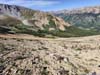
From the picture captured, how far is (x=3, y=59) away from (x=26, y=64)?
38.9 feet

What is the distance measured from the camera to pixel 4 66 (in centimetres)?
9331

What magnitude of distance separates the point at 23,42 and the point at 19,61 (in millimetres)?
32282

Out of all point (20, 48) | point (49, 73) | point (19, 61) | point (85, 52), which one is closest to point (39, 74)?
point (49, 73)

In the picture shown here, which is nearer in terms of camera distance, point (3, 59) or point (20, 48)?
point (3, 59)

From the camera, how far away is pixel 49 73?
8644 cm

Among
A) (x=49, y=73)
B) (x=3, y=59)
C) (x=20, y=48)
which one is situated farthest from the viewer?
(x=20, y=48)

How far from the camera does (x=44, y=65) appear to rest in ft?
300

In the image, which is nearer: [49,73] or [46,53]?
[49,73]

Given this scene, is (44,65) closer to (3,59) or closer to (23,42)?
(3,59)

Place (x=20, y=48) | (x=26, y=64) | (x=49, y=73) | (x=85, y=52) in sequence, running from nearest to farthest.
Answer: (x=49, y=73), (x=26, y=64), (x=20, y=48), (x=85, y=52)

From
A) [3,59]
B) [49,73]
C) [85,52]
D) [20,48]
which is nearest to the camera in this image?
[49,73]

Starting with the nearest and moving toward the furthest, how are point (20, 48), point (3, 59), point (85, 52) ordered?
point (3, 59), point (20, 48), point (85, 52)

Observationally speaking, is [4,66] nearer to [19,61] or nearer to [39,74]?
[19,61]

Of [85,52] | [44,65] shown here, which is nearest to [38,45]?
[85,52]
